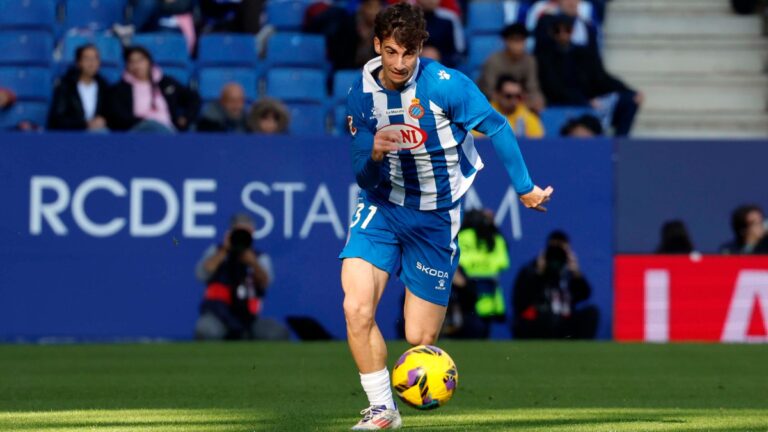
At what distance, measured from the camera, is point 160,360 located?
12.7m

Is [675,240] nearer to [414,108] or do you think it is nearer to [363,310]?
[414,108]

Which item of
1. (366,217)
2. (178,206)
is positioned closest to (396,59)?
(366,217)

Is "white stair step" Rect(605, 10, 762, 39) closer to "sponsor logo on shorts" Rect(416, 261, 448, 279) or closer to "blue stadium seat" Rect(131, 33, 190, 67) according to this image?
"blue stadium seat" Rect(131, 33, 190, 67)

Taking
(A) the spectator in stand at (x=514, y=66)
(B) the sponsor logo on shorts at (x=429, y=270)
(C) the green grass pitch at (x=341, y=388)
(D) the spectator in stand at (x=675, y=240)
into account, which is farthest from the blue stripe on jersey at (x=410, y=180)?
(A) the spectator in stand at (x=514, y=66)

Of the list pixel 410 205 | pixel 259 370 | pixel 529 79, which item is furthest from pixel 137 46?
pixel 410 205

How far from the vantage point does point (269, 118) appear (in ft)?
49.9

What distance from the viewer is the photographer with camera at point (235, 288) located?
14.5 meters

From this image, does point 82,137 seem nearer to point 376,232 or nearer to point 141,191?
point 141,191

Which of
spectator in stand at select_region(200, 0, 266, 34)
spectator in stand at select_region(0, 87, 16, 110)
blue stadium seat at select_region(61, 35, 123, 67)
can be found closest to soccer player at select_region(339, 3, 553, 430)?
spectator in stand at select_region(0, 87, 16, 110)

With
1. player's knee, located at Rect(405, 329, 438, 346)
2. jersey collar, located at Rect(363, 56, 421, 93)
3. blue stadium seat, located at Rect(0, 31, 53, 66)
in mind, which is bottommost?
player's knee, located at Rect(405, 329, 438, 346)

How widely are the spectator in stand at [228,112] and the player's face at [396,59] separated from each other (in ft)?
27.1

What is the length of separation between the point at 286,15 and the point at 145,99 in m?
2.68

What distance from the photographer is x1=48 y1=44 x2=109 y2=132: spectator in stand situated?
15.5m

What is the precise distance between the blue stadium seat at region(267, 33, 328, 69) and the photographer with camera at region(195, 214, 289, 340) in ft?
10.4
